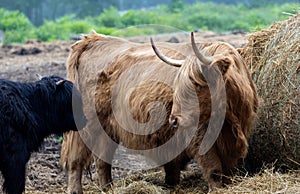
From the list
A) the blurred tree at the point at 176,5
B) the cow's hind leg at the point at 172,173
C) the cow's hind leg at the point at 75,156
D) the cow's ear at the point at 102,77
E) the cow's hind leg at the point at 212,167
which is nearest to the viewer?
the cow's hind leg at the point at 212,167

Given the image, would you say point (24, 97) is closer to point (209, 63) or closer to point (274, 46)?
point (209, 63)

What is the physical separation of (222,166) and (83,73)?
1.88 metres

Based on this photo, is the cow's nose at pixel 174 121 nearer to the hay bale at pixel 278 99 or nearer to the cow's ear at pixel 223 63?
the cow's ear at pixel 223 63

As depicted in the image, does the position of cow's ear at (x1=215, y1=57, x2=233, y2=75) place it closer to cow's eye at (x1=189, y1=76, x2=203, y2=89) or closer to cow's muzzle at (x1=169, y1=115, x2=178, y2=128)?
cow's eye at (x1=189, y1=76, x2=203, y2=89)

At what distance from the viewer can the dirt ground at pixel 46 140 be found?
6.67 metres

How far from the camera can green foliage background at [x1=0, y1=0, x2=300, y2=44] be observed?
27.7 m

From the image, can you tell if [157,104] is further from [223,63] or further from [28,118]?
[28,118]

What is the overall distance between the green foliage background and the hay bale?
1711 cm

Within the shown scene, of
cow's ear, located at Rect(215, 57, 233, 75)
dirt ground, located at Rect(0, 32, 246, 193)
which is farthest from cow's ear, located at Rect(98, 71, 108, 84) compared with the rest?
cow's ear, located at Rect(215, 57, 233, 75)

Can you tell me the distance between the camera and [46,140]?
8.41 m

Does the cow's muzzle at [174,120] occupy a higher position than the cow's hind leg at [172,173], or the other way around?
the cow's muzzle at [174,120]

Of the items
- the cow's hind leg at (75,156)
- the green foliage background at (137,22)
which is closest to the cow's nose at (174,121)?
the cow's hind leg at (75,156)

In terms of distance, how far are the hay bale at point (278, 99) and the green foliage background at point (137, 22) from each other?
17.1m

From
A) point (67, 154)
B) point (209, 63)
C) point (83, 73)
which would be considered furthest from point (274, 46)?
point (67, 154)
